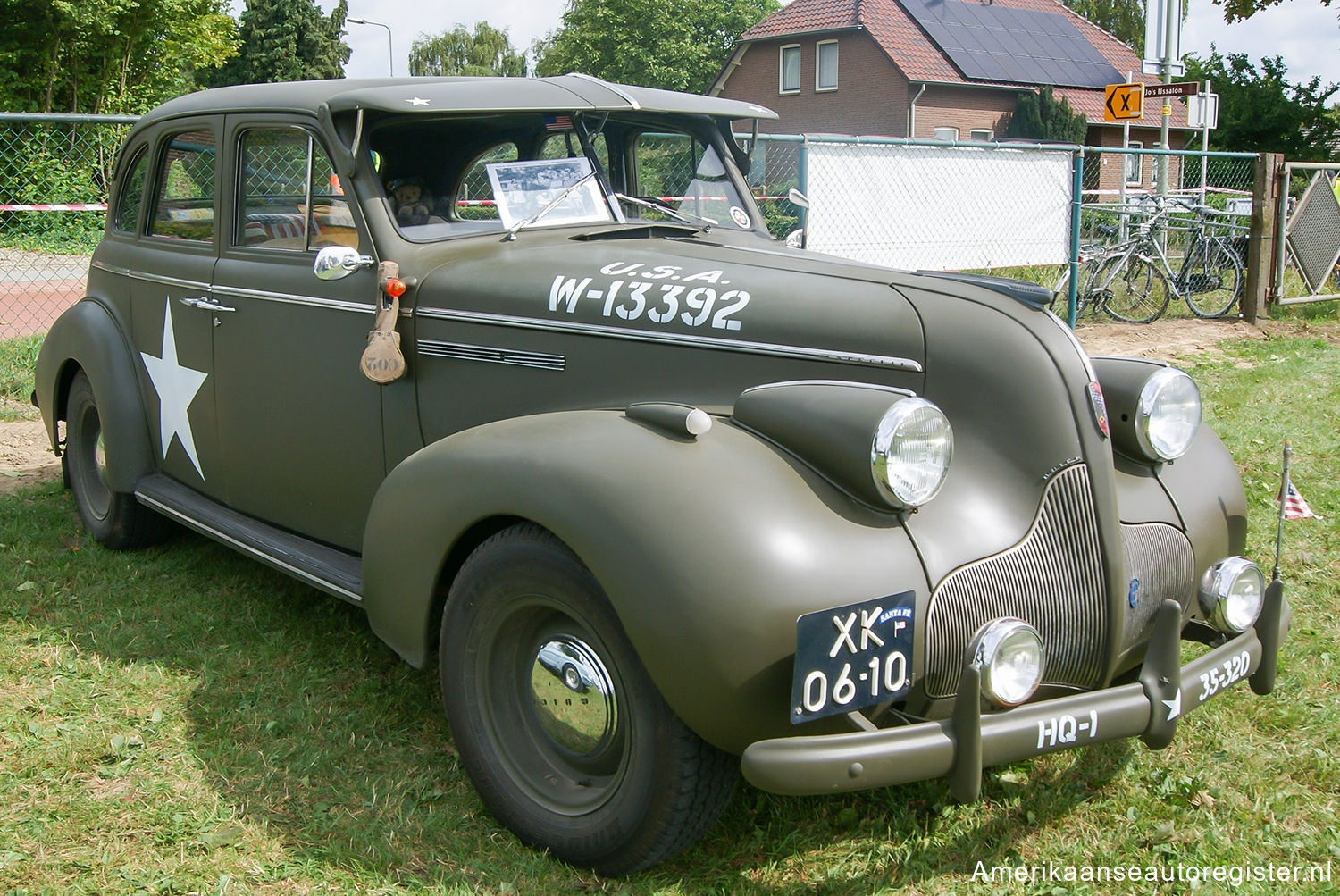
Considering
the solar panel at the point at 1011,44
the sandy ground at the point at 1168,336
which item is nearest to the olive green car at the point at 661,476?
the sandy ground at the point at 1168,336

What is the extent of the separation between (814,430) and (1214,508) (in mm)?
1156

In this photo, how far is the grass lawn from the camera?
104 inches

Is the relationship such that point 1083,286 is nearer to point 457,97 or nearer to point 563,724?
point 457,97

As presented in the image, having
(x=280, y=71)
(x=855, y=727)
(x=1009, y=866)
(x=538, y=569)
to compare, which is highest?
(x=280, y=71)

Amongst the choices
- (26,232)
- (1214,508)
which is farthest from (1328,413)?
(26,232)

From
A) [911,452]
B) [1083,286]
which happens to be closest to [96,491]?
[911,452]

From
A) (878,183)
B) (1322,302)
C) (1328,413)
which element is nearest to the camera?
(1328,413)

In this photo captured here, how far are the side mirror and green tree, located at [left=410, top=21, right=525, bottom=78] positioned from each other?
201 ft

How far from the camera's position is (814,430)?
2.49m

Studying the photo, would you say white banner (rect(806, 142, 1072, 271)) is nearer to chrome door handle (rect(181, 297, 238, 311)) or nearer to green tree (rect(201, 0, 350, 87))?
chrome door handle (rect(181, 297, 238, 311))

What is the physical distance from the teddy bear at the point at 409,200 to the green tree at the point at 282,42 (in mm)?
35841

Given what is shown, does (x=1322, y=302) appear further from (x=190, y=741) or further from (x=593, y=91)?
(x=190, y=741)

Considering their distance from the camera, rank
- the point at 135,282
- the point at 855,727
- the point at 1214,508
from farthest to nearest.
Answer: the point at 135,282 → the point at 1214,508 → the point at 855,727

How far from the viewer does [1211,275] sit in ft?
37.6
